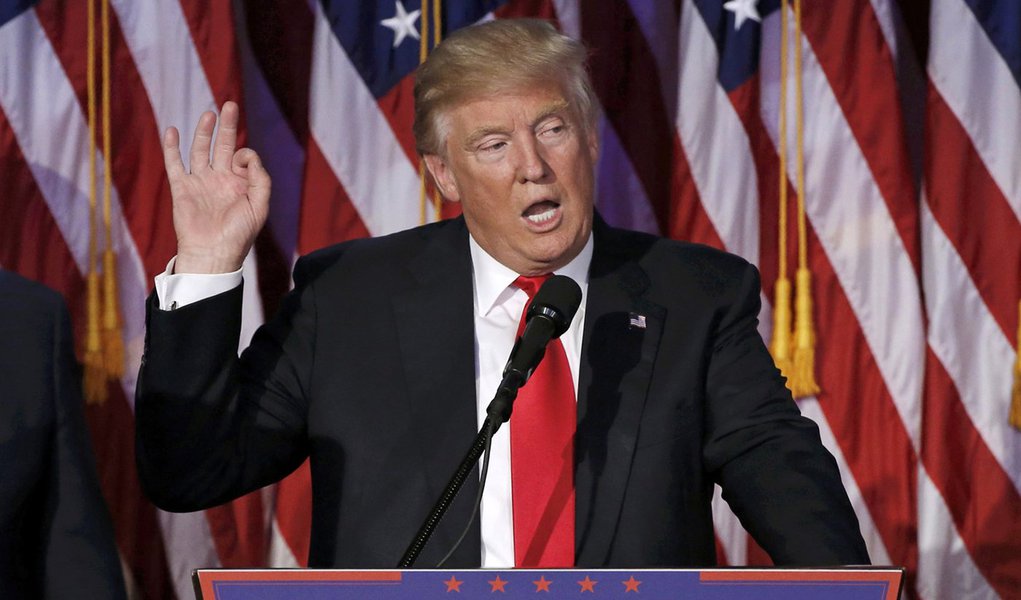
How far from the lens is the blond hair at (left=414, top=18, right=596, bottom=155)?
185 cm

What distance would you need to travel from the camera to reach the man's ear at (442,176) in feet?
6.49

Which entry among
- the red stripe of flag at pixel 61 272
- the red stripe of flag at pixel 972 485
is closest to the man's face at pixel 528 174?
the red stripe of flag at pixel 61 272

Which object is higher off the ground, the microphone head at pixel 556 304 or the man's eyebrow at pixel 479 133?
the man's eyebrow at pixel 479 133

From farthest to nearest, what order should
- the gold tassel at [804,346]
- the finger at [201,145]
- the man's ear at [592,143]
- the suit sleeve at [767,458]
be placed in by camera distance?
the gold tassel at [804,346] → the man's ear at [592,143] → the finger at [201,145] → the suit sleeve at [767,458]

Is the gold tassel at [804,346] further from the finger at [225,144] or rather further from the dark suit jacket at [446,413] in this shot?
the finger at [225,144]

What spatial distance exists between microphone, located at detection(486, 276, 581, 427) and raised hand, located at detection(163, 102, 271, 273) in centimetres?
43

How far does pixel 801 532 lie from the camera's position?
62.3 inches

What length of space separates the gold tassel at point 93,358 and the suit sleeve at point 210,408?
3.71ft

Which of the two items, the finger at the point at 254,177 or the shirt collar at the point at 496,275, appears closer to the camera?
the finger at the point at 254,177

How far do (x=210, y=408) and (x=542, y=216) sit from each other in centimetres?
54

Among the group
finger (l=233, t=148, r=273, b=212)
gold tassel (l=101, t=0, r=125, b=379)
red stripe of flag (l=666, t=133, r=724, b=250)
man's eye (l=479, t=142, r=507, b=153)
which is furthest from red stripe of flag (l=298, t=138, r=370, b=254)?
finger (l=233, t=148, r=273, b=212)

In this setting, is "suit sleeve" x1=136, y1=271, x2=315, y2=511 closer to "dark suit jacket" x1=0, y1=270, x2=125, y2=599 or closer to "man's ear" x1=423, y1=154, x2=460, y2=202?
"dark suit jacket" x1=0, y1=270, x2=125, y2=599

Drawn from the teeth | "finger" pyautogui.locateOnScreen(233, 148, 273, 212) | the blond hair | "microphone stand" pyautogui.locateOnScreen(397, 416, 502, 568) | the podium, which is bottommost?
the podium

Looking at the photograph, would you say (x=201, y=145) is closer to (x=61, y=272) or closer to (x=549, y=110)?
(x=549, y=110)
